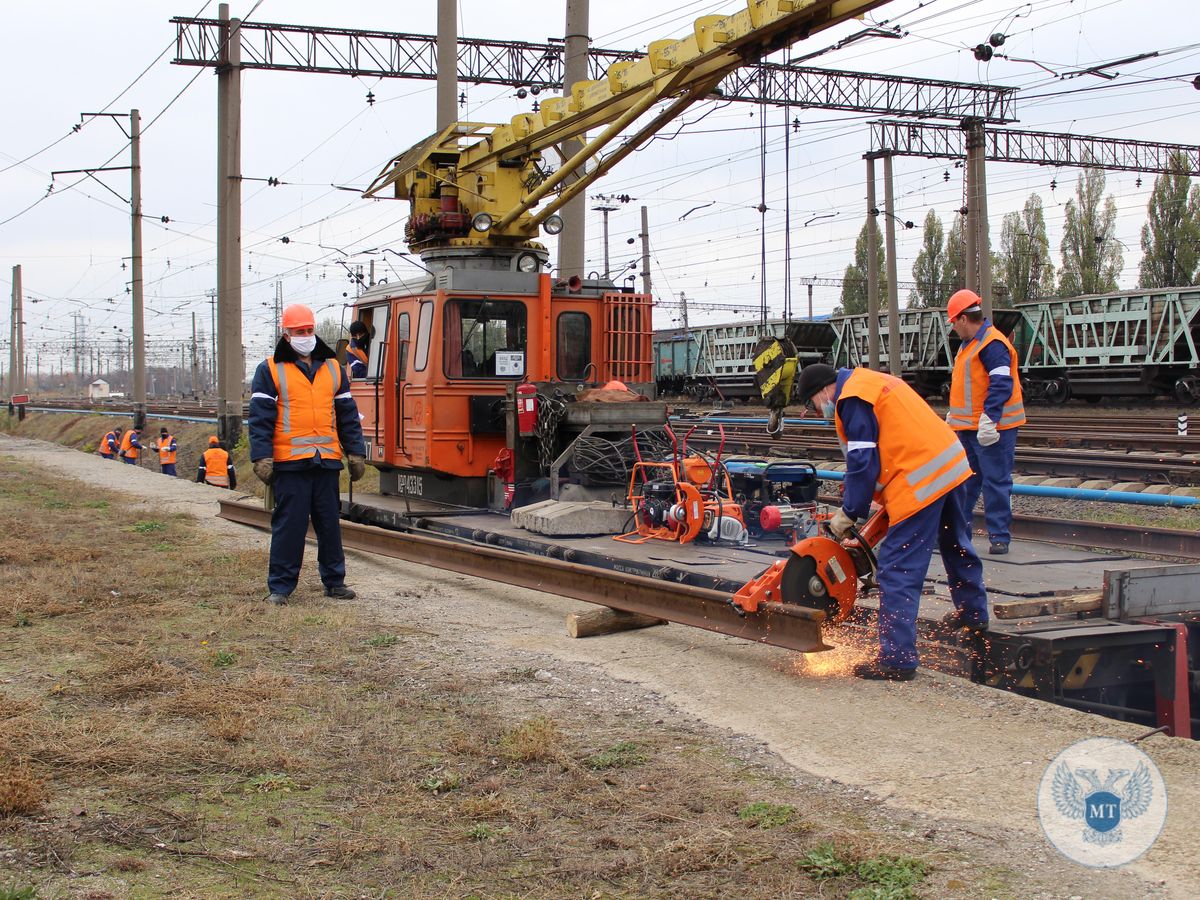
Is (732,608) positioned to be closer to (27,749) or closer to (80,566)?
(27,749)

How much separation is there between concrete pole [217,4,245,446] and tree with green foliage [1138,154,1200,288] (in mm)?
41008

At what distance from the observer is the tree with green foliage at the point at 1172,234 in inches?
1939

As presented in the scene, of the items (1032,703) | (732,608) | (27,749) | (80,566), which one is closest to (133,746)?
(27,749)

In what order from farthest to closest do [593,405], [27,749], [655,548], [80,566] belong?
[593,405] < [80,566] < [655,548] < [27,749]

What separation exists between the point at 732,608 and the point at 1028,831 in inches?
92.0

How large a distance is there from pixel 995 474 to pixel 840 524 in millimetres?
2497

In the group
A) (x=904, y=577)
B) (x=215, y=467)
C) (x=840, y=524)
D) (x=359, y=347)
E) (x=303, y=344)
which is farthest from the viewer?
(x=215, y=467)

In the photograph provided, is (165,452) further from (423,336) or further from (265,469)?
(265,469)

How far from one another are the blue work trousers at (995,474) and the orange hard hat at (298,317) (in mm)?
4399

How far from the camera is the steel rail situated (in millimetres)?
5352

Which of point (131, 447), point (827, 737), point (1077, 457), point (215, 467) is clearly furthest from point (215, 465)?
point (827, 737)

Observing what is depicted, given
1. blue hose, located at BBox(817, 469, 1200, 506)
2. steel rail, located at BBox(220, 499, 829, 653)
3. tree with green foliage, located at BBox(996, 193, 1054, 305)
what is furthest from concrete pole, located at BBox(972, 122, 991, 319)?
tree with green foliage, located at BBox(996, 193, 1054, 305)

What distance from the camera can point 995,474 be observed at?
7.35 metres

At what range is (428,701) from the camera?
495 cm
